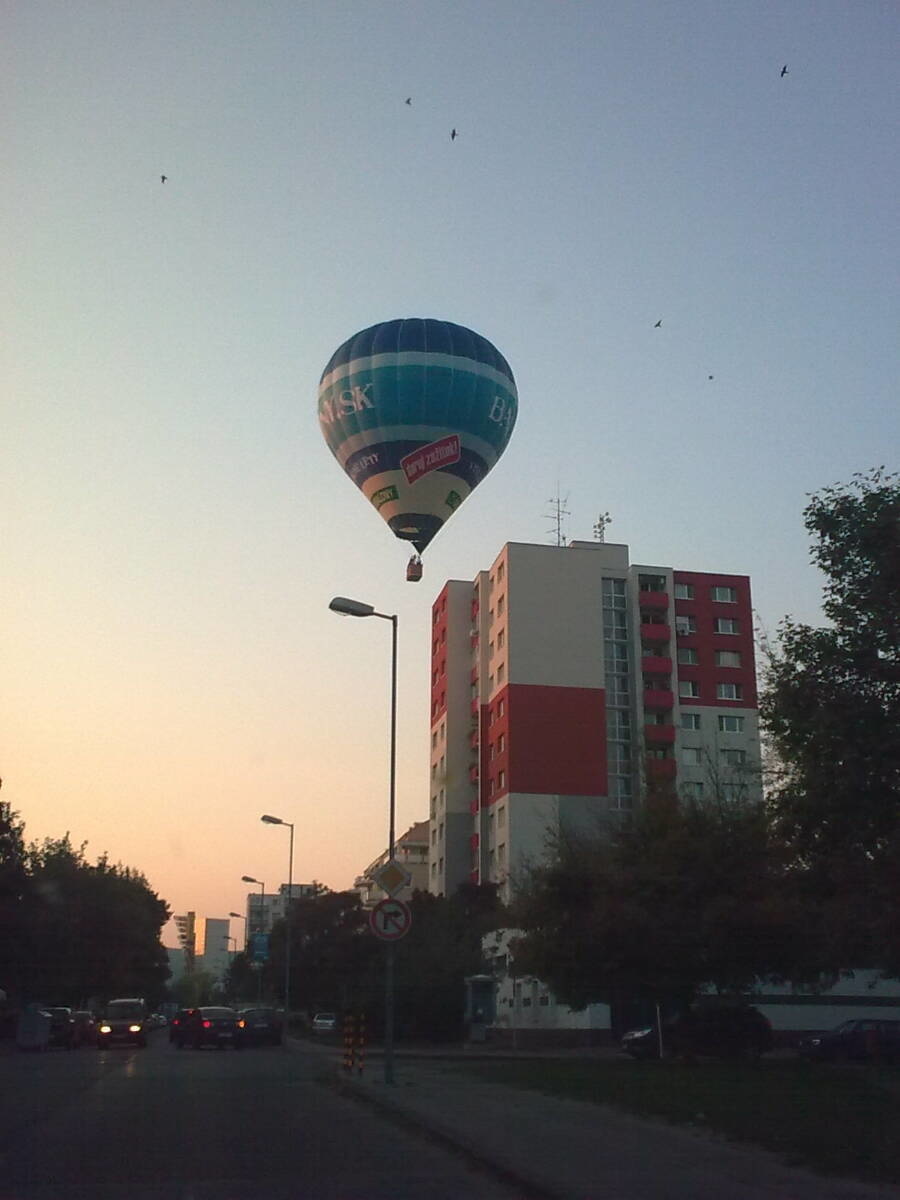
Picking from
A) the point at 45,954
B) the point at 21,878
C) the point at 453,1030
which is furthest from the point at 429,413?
the point at 45,954

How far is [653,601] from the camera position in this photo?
80188 mm

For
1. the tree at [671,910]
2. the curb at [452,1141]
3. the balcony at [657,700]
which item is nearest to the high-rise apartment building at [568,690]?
the balcony at [657,700]

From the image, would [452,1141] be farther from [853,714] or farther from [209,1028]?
[209,1028]

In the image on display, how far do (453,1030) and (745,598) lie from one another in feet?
135

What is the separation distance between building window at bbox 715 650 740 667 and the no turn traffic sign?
202 ft

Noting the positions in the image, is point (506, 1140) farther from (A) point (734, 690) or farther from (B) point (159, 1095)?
(A) point (734, 690)

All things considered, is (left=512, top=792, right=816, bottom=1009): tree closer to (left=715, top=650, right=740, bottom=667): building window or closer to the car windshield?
the car windshield

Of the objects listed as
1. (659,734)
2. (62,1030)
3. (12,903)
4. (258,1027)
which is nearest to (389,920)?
(258,1027)

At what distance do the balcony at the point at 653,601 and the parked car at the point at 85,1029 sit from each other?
41533 millimetres

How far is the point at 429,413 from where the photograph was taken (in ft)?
105

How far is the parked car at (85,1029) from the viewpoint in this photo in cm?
5156

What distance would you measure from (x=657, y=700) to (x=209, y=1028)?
Result: 42138 mm

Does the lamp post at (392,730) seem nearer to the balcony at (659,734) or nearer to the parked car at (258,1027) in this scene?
the parked car at (258,1027)

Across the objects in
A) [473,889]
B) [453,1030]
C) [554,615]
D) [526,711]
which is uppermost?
[554,615]
